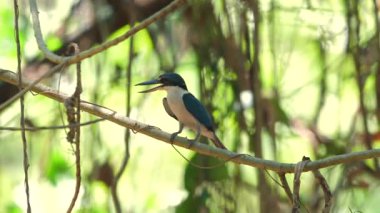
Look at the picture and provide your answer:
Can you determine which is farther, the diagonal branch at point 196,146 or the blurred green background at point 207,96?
the blurred green background at point 207,96

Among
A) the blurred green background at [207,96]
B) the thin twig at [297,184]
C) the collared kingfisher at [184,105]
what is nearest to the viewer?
the thin twig at [297,184]

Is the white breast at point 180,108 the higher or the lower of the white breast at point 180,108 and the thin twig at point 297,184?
the higher

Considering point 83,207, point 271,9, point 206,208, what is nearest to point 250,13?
point 271,9

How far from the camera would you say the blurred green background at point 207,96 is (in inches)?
152

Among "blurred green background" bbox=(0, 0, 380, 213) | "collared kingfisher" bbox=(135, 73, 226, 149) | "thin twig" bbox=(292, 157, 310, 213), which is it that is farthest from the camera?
"blurred green background" bbox=(0, 0, 380, 213)

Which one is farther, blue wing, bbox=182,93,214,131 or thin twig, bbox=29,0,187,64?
blue wing, bbox=182,93,214,131

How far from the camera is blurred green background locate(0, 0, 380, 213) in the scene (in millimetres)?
3873

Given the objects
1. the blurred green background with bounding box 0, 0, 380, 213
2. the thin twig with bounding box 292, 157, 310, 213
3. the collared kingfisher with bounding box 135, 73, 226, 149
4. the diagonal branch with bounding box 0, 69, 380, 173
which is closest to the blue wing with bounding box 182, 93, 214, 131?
the collared kingfisher with bounding box 135, 73, 226, 149

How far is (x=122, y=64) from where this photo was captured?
4.62 metres

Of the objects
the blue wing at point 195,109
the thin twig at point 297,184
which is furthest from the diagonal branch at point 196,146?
the blue wing at point 195,109

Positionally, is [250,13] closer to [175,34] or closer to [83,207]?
[175,34]

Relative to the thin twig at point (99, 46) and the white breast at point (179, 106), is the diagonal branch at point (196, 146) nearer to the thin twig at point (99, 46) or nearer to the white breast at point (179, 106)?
the thin twig at point (99, 46)

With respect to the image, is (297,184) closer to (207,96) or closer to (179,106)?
(179,106)

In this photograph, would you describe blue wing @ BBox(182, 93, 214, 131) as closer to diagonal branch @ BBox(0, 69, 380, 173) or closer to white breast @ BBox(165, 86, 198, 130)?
white breast @ BBox(165, 86, 198, 130)
